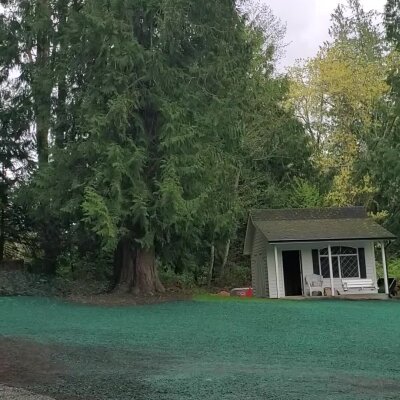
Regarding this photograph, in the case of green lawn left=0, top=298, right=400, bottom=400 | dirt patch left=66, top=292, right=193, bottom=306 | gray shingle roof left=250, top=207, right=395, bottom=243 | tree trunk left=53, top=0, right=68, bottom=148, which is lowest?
green lawn left=0, top=298, right=400, bottom=400

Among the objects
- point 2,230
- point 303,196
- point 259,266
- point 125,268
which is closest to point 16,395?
point 125,268

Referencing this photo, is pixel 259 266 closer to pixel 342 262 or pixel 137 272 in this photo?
pixel 342 262

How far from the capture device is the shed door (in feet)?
82.5

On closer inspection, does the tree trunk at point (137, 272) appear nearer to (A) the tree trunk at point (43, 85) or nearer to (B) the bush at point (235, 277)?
(A) the tree trunk at point (43, 85)

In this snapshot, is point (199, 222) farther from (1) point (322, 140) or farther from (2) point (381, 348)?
(1) point (322, 140)

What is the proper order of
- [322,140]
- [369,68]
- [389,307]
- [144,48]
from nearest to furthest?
[389,307] → [144,48] → [369,68] → [322,140]

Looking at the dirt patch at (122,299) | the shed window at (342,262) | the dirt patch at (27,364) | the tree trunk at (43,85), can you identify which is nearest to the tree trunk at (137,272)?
the dirt patch at (122,299)

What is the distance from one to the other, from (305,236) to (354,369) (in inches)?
609

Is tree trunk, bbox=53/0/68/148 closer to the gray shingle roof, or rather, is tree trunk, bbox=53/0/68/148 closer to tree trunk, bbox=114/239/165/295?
tree trunk, bbox=114/239/165/295

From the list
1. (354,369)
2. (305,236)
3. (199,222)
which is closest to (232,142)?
(199,222)

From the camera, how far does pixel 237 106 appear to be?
2041cm

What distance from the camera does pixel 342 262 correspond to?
23.7 m

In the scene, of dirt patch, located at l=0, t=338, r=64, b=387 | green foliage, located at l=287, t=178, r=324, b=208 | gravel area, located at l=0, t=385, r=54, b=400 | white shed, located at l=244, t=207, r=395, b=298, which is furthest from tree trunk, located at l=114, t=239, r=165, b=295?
green foliage, located at l=287, t=178, r=324, b=208

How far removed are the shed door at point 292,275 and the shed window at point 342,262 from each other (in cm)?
153
